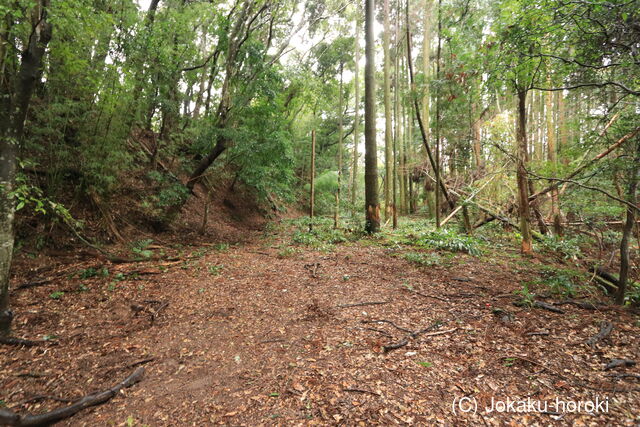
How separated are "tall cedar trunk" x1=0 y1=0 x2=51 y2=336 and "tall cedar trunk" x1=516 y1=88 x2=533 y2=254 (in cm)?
700

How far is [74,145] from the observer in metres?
5.50

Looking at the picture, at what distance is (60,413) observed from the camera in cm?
193

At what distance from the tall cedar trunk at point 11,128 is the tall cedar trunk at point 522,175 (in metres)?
7.00

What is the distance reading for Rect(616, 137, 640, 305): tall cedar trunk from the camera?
2963 millimetres

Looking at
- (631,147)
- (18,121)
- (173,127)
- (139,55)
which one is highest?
(139,55)

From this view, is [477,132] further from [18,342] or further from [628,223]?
[18,342]

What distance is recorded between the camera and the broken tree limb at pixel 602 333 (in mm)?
2580

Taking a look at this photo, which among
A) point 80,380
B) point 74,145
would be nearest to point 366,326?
point 80,380

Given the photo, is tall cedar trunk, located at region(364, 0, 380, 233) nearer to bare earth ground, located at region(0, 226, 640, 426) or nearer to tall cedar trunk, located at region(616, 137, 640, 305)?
bare earth ground, located at region(0, 226, 640, 426)

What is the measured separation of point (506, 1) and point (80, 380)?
657 centimetres

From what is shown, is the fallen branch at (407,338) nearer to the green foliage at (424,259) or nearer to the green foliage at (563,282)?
the green foliage at (563,282)

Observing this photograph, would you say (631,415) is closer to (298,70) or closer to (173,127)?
(173,127)

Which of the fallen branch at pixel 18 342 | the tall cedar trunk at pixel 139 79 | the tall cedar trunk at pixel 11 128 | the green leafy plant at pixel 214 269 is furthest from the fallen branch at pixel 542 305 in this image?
the tall cedar trunk at pixel 139 79

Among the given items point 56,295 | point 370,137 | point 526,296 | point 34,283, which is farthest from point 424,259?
point 34,283
